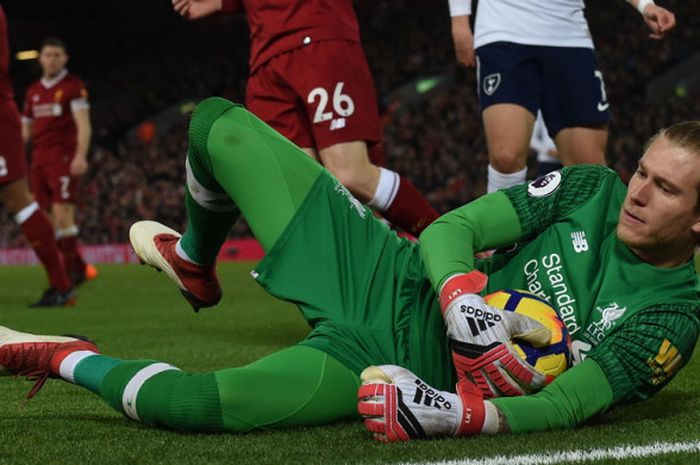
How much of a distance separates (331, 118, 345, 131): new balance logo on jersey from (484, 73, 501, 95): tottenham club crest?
727 millimetres

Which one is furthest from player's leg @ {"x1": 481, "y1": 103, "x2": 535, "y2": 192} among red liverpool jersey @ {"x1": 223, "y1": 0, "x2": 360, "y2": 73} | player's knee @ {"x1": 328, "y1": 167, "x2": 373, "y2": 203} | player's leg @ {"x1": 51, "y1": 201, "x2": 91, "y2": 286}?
player's leg @ {"x1": 51, "y1": 201, "x2": 91, "y2": 286}

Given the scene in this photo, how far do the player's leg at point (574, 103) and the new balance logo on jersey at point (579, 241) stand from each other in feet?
7.54

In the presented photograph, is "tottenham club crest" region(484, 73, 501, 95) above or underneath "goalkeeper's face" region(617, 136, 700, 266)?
underneath

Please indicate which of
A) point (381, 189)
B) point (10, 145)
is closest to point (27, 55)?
point (10, 145)

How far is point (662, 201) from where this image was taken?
256 centimetres

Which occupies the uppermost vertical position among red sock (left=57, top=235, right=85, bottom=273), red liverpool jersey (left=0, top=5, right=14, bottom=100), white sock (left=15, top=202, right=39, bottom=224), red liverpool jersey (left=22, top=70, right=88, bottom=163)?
red liverpool jersey (left=0, top=5, right=14, bottom=100)

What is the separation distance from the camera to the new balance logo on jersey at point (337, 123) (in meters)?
4.77

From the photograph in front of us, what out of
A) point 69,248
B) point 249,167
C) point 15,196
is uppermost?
point 249,167

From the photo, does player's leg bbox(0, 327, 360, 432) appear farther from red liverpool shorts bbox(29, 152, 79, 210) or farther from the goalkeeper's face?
red liverpool shorts bbox(29, 152, 79, 210)

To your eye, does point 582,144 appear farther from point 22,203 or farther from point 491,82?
point 22,203

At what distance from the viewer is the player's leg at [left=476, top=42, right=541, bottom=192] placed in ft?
16.1

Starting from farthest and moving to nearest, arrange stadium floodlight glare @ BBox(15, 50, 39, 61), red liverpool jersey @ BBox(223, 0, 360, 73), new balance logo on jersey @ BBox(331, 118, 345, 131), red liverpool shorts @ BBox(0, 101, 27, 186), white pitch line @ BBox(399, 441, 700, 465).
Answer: stadium floodlight glare @ BBox(15, 50, 39, 61) → red liverpool shorts @ BBox(0, 101, 27, 186) → red liverpool jersey @ BBox(223, 0, 360, 73) → new balance logo on jersey @ BBox(331, 118, 345, 131) → white pitch line @ BBox(399, 441, 700, 465)

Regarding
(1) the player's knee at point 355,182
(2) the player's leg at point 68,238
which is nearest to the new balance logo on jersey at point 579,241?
(1) the player's knee at point 355,182

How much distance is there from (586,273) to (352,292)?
1.90 ft
